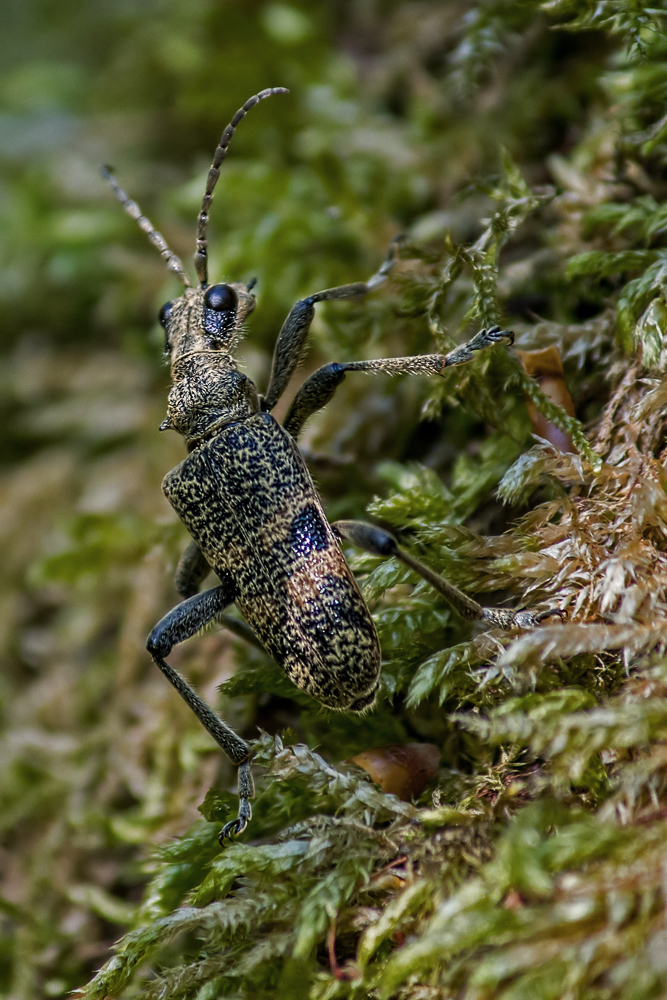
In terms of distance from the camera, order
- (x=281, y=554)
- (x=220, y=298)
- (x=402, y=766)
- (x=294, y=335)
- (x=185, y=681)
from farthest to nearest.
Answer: (x=220, y=298)
(x=294, y=335)
(x=185, y=681)
(x=281, y=554)
(x=402, y=766)

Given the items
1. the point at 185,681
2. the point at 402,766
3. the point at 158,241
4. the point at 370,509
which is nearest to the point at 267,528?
the point at 370,509

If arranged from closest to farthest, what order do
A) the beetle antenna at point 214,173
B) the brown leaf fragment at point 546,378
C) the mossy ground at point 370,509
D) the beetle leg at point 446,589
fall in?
the mossy ground at point 370,509, the beetle leg at point 446,589, the brown leaf fragment at point 546,378, the beetle antenna at point 214,173

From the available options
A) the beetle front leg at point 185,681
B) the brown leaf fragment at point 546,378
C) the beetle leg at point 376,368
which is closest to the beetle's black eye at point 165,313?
the beetle leg at point 376,368

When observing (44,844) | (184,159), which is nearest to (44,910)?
(44,844)

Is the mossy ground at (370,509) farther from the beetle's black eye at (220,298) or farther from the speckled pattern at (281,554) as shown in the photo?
the beetle's black eye at (220,298)

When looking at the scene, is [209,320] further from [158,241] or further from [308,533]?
[308,533]

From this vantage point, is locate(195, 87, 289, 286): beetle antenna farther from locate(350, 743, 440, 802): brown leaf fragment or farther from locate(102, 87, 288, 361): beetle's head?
locate(350, 743, 440, 802): brown leaf fragment
